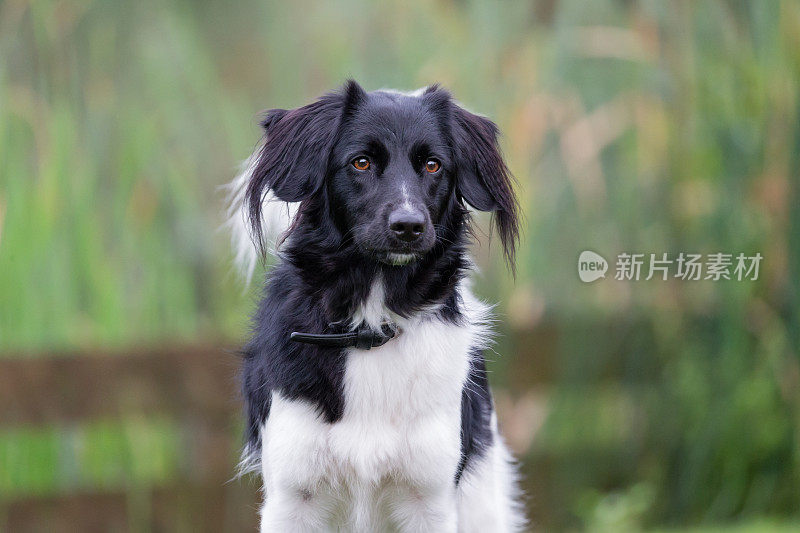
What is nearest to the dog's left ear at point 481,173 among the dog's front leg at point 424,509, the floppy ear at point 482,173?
the floppy ear at point 482,173

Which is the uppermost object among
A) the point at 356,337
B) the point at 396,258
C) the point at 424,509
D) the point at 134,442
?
the point at 396,258

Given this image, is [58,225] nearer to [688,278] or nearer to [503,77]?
[503,77]

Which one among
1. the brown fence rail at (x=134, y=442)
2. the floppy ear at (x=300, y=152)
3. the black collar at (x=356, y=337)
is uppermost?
the floppy ear at (x=300, y=152)

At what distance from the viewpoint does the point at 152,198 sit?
4676 millimetres

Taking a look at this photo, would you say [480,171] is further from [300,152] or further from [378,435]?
[378,435]

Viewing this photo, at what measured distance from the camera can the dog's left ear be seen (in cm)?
271

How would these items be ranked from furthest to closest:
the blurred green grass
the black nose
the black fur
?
Result: the blurred green grass < the black fur < the black nose

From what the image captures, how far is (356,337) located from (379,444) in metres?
0.30

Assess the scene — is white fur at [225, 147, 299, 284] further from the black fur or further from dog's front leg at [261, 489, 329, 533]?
dog's front leg at [261, 489, 329, 533]

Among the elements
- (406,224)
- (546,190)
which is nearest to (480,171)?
(406,224)

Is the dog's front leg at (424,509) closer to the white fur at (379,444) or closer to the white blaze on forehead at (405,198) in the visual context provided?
the white fur at (379,444)

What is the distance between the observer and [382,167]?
2.56 metres

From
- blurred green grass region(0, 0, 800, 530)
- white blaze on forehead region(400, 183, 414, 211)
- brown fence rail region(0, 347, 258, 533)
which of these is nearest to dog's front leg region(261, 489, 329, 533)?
white blaze on forehead region(400, 183, 414, 211)

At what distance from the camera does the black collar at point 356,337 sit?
2596mm
